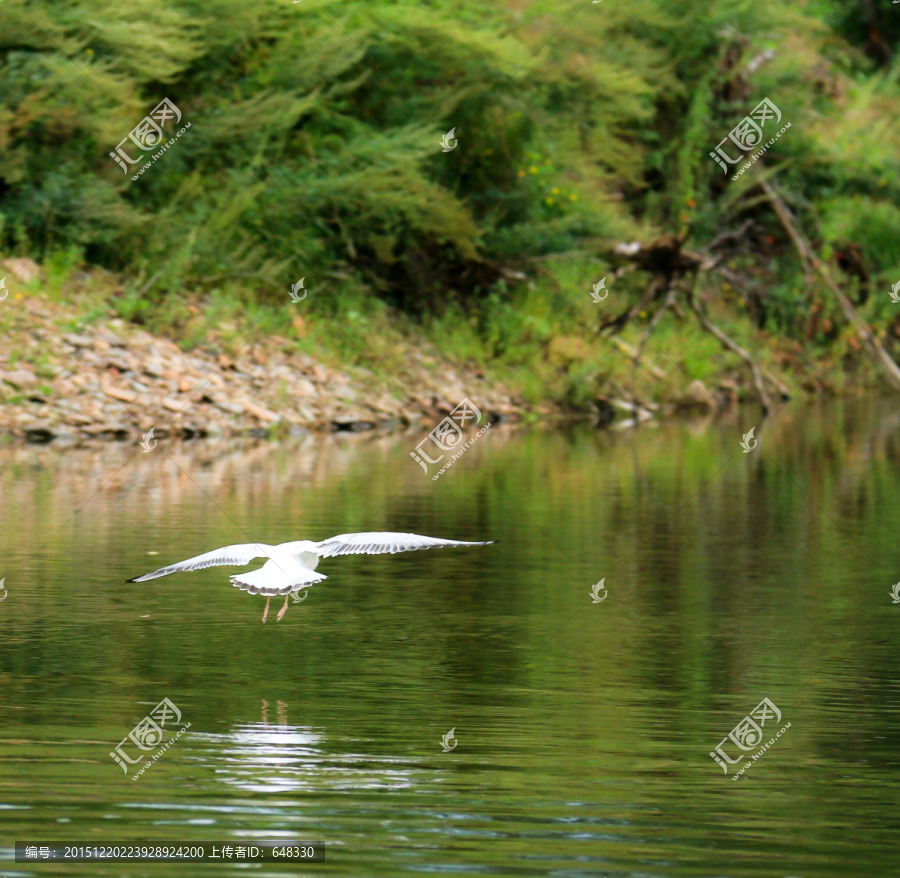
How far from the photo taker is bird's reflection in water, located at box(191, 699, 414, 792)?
7.00 metres

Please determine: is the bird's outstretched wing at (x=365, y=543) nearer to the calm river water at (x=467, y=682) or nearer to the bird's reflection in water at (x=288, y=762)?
the calm river water at (x=467, y=682)

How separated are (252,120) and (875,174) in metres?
16.3

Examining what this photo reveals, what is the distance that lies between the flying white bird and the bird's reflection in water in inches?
40.0

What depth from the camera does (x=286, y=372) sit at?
90.1ft

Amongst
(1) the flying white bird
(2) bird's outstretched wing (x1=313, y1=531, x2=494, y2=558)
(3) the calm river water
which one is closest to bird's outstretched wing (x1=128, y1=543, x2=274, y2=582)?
(1) the flying white bird

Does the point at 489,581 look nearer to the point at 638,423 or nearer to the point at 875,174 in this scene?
the point at 638,423

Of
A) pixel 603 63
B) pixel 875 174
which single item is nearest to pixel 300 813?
pixel 603 63

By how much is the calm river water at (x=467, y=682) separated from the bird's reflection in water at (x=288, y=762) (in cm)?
2

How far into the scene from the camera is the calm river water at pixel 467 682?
6.41 meters

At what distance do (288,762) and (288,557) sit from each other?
194cm

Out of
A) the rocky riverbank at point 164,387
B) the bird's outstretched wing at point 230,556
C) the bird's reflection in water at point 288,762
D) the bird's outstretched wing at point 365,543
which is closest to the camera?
the bird's reflection in water at point 288,762

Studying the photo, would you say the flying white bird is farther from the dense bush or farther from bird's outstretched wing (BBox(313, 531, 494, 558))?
the dense bush

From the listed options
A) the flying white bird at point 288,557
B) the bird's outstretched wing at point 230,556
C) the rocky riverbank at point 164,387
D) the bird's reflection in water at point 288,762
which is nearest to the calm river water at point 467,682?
the bird's reflection in water at point 288,762

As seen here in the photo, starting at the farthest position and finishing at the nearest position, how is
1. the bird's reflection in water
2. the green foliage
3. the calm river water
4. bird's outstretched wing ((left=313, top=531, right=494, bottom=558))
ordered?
the green foliage → bird's outstretched wing ((left=313, top=531, right=494, bottom=558)) → the bird's reflection in water → the calm river water
